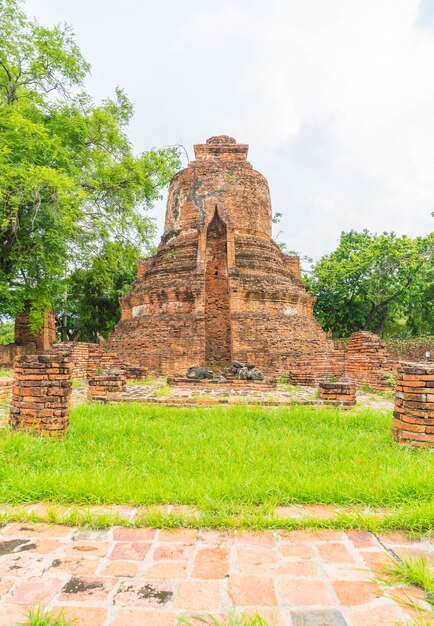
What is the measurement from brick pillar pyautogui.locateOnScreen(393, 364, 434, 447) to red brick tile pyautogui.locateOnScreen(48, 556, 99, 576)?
2.87 metres

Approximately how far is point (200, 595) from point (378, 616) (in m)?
A: 0.66

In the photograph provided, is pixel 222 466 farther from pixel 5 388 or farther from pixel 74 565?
pixel 5 388

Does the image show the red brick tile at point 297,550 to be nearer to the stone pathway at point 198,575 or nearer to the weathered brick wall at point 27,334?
the stone pathway at point 198,575

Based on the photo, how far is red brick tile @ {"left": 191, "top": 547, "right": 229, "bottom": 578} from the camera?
5.63ft

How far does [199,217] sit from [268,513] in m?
13.1

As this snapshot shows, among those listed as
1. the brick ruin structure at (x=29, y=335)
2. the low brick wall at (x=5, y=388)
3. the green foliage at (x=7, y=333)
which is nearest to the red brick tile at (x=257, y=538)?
the low brick wall at (x=5, y=388)

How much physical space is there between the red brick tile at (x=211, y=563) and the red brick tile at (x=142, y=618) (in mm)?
267

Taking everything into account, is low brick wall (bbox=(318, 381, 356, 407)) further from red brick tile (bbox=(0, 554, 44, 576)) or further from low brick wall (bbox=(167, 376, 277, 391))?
red brick tile (bbox=(0, 554, 44, 576))

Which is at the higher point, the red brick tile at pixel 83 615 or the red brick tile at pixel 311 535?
the red brick tile at pixel 83 615

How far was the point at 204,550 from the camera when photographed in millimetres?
1908

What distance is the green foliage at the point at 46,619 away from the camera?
137 cm

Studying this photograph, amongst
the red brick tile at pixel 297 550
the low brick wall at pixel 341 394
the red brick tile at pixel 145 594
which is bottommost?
the red brick tile at pixel 297 550

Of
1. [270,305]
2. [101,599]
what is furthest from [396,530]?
[270,305]

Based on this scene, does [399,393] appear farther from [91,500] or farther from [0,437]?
[0,437]
